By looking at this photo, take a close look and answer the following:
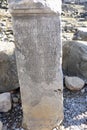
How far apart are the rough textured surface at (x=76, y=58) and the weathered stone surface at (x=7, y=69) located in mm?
751

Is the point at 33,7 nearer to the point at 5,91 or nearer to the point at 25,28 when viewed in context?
the point at 25,28

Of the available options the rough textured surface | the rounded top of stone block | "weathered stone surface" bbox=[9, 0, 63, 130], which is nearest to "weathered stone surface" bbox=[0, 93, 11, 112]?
"weathered stone surface" bbox=[9, 0, 63, 130]

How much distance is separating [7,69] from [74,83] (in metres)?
0.87

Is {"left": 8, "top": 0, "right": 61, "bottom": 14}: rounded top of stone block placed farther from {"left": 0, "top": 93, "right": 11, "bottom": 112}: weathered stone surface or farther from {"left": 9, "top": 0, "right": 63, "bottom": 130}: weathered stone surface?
{"left": 0, "top": 93, "right": 11, "bottom": 112}: weathered stone surface

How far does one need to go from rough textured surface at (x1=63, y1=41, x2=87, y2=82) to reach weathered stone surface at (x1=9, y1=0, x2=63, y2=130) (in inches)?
39.4

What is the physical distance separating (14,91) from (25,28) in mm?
1312

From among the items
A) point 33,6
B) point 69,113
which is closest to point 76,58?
point 69,113

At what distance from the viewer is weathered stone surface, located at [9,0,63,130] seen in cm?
261

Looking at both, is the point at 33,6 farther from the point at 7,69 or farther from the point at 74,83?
the point at 74,83

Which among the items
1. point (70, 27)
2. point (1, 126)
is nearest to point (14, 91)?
point (1, 126)

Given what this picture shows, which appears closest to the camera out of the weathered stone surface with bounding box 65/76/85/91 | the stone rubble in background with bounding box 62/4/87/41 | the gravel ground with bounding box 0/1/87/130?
the gravel ground with bounding box 0/1/87/130

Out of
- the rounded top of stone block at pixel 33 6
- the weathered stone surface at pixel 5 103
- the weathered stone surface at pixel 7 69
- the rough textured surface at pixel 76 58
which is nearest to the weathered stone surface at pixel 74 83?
the rough textured surface at pixel 76 58

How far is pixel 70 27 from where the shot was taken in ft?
27.6

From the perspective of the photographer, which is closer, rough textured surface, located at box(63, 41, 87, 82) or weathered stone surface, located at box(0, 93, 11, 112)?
weathered stone surface, located at box(0, 93, 11, 112)
